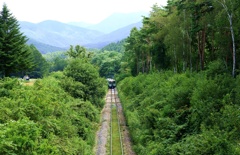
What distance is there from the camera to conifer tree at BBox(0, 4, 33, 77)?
41.3 meters

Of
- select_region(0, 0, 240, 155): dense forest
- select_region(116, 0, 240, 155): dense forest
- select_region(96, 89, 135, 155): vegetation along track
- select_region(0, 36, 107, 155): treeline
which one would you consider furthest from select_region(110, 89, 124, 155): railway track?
select_region(0, 36, 107, 155): treeline

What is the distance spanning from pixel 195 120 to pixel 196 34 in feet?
51.8

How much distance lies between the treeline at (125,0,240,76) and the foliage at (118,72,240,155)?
3.01m

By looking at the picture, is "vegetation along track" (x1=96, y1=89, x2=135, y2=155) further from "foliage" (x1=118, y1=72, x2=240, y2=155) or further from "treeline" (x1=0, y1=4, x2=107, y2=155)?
"foliage" (x1=118, y1=72, x2=240, y2=155)

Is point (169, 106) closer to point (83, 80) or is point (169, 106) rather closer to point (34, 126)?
point (34, 126)

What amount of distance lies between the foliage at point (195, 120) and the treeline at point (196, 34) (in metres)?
3.01

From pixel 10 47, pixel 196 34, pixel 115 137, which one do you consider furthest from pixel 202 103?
pixel 10 47

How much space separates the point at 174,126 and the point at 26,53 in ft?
114

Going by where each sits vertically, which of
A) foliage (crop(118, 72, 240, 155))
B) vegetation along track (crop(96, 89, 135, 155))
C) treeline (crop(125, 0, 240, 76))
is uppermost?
treeline (crop(125, 0, 240, 76))

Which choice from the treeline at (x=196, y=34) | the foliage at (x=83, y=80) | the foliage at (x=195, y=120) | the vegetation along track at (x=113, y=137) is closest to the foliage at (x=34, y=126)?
the vegetation along track at (x=113, y=137)

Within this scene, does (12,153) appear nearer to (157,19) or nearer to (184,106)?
(184,106)

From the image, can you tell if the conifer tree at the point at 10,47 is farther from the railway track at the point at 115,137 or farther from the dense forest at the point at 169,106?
the railway track at the point at 115,137

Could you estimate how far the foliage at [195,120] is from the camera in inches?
524

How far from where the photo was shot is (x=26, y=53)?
151 feet
